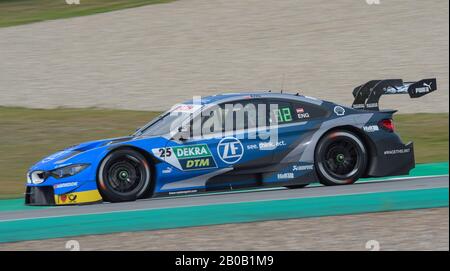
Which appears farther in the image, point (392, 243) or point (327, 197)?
point (327, 197)

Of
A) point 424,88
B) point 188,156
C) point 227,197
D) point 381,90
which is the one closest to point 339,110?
point 381,90

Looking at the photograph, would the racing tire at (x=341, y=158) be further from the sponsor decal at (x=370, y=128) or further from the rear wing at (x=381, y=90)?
the rear wing at (x=381, y=90)

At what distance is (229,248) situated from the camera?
25.2 ft

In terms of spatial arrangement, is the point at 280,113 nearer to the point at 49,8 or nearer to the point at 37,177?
the point at 37,177

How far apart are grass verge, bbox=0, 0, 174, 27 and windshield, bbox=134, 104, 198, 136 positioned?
17.6 m

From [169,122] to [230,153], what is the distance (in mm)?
820

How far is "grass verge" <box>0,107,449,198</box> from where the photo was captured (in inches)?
573

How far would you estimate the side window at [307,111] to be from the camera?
10469mm

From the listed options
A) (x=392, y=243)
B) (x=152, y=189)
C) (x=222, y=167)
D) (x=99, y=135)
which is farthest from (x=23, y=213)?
(x=99, y=135)

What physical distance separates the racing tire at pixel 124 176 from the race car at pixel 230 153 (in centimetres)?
1

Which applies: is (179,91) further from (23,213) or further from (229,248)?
(229,248)

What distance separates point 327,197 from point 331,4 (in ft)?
58.6

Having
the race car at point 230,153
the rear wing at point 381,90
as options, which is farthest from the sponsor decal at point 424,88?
the race car at point 230,153

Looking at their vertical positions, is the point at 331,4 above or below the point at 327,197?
above
